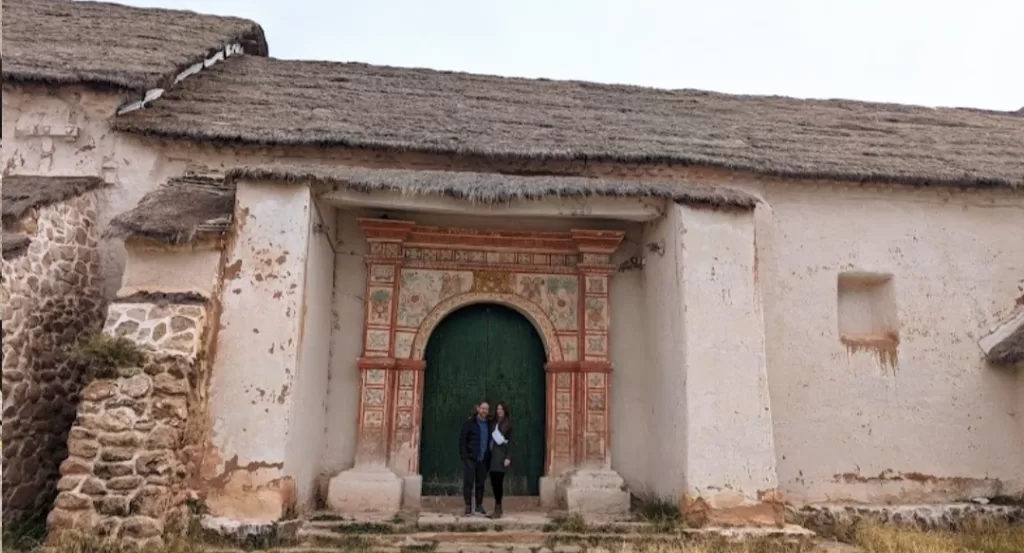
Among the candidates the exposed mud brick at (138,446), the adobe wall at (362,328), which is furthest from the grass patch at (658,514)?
the exposed mud brick at (138,446)

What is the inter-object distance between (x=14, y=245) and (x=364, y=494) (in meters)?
3.43

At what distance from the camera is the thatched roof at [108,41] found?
6.79 meters

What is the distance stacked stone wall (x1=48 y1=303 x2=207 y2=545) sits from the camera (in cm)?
479

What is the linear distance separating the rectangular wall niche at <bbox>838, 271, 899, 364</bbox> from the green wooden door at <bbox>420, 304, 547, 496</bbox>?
10.7ft

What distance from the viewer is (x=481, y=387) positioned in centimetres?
718

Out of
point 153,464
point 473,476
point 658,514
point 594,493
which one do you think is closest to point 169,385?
point 153,464

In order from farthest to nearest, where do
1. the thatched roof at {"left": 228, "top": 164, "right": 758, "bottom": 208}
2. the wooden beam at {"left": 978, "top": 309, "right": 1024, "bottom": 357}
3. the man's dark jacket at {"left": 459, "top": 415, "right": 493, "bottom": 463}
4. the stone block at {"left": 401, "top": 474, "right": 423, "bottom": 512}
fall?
the wooden beam at {"left": 978, "top": 309, "right": 1024, "bottom": 357}
the stone block at {"left": 401, "top": 474, "right": 423, "bottom": 512}
the man's dark jacket at {"left": 459, "top": 415, "right": 493, "bottom": 463}
the thatched roof at {"left": 228, "top": 164, "right": 758, "bottom": 208}

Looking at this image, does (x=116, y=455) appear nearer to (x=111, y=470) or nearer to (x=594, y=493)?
(x=111, y=470)

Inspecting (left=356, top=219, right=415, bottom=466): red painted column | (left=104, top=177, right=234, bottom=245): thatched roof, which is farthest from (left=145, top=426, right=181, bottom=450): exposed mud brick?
(left=356, top=219, right=415, bottom=466): red painted column

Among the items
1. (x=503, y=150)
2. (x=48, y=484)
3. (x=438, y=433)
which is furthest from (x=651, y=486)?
(x=48, y=484)

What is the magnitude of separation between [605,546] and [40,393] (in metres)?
4.66

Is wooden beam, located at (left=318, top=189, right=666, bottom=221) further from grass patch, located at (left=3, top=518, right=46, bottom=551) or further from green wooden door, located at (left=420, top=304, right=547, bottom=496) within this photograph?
grass patch, located at (left=3, top=518, right=46, bottom=551)

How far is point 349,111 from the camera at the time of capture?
7.70m

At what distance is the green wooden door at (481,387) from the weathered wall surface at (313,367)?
1.06m
